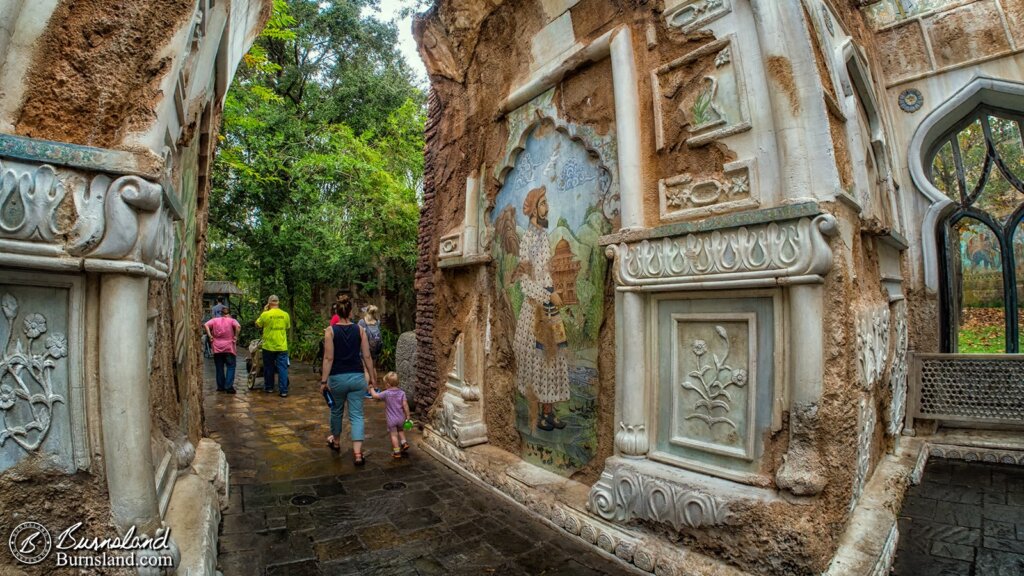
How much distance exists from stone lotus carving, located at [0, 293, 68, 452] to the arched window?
27.2ft

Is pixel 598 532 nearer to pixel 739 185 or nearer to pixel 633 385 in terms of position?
pixel 633 385

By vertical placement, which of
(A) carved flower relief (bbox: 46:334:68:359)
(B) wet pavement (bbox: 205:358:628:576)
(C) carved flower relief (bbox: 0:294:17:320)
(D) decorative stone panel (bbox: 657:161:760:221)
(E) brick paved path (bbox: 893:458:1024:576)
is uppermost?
(D) decorative stone panel (bbox: 657:161:760:221)

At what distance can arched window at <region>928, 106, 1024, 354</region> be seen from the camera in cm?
594

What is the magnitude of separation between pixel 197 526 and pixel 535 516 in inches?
90.0

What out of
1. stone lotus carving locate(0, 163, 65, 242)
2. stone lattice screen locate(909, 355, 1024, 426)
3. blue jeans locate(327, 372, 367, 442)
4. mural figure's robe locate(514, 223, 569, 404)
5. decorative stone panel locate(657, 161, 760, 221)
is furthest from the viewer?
stone lattice screen locate(909, 355, 1024, 426)

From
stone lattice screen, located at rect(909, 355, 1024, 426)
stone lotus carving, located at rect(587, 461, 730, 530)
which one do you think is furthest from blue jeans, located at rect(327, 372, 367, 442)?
stone lattice screen, located at rect(909, 355, 1024, 426)

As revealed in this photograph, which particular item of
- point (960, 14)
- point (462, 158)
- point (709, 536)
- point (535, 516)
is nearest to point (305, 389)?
point (462, 158)

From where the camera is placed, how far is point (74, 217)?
1819 millimetres

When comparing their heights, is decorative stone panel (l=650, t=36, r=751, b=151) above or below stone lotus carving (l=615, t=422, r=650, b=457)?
above

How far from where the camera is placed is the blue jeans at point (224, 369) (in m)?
8.46

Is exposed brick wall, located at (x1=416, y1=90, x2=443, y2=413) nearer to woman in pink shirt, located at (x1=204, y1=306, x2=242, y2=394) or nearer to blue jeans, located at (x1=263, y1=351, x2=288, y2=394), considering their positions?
blue jeans, located at (x1=263, y1=351, x2=288, y2=394)

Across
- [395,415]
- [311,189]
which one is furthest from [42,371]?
[311,189]

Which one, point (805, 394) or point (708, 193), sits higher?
point (708, 193)

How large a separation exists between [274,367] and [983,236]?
10522mm
